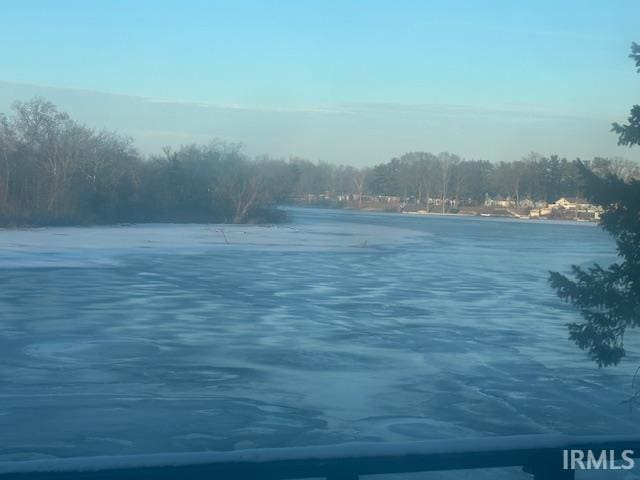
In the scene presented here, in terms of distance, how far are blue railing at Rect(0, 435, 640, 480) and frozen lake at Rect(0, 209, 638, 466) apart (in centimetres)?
447

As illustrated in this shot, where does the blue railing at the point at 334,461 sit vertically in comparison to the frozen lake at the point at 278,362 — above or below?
above

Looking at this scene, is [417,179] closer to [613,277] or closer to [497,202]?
[497,202]

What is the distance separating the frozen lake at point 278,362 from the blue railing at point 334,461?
4.47 meters

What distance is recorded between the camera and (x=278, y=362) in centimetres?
1310

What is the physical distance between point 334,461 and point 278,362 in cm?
924

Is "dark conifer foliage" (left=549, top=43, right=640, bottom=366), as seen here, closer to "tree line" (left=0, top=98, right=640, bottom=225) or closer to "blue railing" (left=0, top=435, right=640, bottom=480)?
"blue railing" (left=0, top=435, right=640, bottom=480)

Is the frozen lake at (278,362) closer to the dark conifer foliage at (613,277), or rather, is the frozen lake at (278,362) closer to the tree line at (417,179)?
the dark conifer foliage at (613,277)

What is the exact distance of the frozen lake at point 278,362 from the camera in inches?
363

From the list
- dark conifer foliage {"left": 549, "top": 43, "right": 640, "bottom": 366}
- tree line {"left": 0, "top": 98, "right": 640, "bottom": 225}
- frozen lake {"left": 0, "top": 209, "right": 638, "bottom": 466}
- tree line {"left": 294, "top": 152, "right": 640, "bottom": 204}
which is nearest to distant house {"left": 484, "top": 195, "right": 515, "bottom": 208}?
tree line {"left": 294, "top": 152, "right": 640, "bottom": 204}

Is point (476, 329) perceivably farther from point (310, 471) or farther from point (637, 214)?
point (310, 471)

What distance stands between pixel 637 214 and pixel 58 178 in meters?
64.7

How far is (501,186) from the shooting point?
95.4 metres

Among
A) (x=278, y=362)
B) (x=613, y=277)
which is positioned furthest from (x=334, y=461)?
(x=278, y=362)

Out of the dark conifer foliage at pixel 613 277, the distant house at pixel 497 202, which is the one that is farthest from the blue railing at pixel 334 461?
the distant house at pixel 497 202
